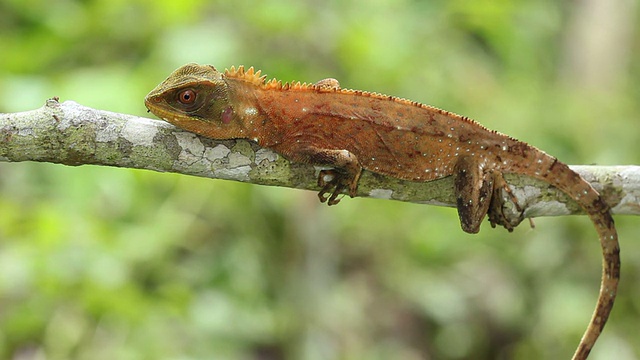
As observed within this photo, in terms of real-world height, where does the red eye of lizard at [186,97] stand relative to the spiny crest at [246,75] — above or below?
below

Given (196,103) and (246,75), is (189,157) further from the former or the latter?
(246,75)

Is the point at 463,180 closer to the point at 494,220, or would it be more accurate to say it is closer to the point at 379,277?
the point at 494,220

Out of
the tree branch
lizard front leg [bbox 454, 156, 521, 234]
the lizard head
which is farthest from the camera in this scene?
lizard front leg [bbox 454, 156, 521, 234]

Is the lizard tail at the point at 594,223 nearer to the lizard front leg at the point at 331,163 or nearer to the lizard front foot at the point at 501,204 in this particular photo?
the lizard front foot at the point at 501,204

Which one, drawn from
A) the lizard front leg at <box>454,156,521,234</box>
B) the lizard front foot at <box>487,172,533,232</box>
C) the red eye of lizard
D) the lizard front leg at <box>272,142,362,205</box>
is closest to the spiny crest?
the red eye of lizard

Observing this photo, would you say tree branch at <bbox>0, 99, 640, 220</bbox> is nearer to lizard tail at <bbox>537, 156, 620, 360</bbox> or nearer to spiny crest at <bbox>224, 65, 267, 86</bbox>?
lizard tail at <bbox>537, 156, 620, 360</bbox>

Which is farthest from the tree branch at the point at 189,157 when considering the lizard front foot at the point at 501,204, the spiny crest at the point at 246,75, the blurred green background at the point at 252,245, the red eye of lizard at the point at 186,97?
the blurred green background at the point at 252,245
